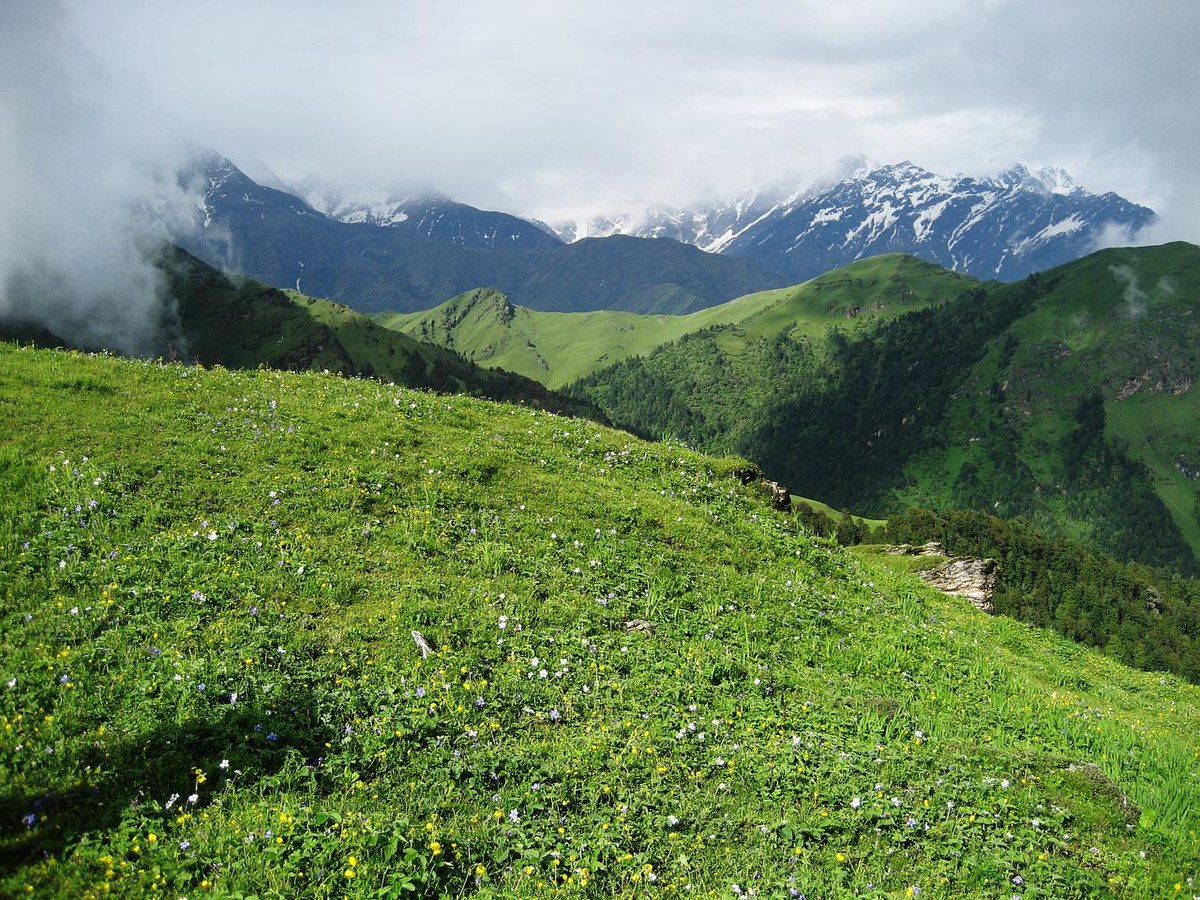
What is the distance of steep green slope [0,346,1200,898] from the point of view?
288 inches

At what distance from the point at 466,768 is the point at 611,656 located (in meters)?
3.74

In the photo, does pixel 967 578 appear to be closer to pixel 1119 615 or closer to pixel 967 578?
pixel 967 578

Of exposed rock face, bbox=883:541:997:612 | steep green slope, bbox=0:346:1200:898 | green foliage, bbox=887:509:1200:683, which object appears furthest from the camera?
green foliage, bbox=887:509:1200:683

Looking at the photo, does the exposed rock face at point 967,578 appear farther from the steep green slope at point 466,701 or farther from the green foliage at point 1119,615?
the green foliage at point 1119,615

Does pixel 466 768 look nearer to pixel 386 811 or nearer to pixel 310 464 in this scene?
pixel 386 811

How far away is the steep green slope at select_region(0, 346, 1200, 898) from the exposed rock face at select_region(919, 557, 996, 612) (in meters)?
11.5

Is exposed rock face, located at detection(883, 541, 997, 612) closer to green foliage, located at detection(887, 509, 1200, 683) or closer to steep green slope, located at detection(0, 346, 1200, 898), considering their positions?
steep green slope, located at detection(0, 346, 1200, 898)

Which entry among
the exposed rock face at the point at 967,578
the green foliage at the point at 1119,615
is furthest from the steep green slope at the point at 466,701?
the green foliage at the point at 1119,615

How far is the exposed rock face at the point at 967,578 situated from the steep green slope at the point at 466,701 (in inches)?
453

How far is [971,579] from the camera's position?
101ft

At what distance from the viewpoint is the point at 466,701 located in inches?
396

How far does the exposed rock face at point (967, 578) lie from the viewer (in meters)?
29.8

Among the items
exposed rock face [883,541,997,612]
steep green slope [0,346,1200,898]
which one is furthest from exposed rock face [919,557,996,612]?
steep green slope [0,346,1200,898]

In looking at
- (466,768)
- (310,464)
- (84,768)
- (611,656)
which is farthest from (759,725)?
(310,464)
